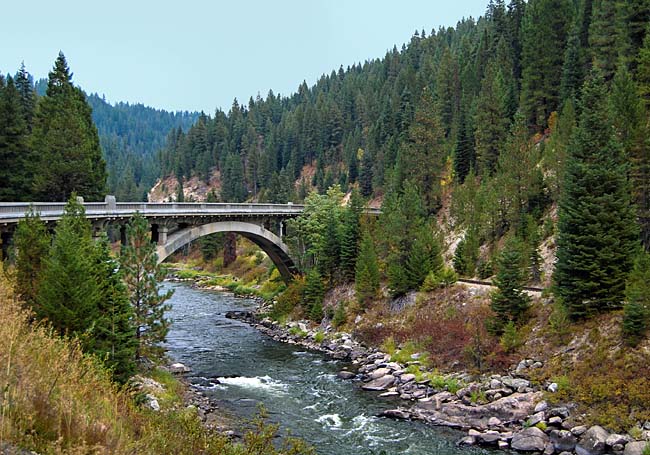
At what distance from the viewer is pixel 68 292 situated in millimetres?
17625

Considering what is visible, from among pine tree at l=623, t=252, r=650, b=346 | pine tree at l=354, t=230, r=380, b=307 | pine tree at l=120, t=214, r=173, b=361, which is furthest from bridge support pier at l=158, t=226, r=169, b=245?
pine tree at l=623, t=252, r=650, b=346

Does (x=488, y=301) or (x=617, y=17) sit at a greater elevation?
(x=617, y=17)

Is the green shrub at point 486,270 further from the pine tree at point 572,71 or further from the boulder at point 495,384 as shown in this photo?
the pine tree at point 572,71

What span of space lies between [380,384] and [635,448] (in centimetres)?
1277

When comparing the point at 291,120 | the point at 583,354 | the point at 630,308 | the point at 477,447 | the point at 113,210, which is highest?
the point at 291,120

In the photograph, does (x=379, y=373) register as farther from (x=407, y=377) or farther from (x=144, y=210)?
(x=144, y=210)

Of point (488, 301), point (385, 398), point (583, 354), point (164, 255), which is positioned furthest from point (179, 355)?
point (583, 354)

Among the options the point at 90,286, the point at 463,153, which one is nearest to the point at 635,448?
the point at 90,286

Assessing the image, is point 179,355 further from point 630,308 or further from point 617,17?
point 617,17

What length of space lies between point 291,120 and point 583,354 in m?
115

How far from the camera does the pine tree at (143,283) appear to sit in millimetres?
24391

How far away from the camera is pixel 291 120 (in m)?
132

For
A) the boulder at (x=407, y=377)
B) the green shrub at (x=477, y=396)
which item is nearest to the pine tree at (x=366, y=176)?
the boulder at (x=407, y=377)

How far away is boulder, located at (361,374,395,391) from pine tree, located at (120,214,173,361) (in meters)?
11.0
